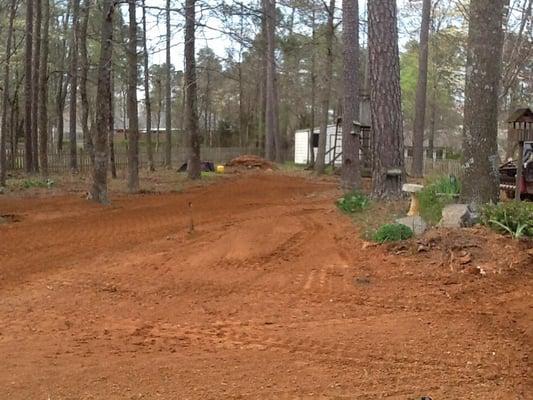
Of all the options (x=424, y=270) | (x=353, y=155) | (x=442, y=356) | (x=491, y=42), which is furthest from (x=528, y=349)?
(x=353, y=155)

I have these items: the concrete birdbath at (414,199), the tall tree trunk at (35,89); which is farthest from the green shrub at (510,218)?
the tall tree trunk at (35,89)

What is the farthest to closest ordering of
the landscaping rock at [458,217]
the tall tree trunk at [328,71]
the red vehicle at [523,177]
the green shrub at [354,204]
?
the tall tree trunk at [328,71], the red vehicle at [523,177], the green shrub at [354,204], the landscaping rock at [458,217]

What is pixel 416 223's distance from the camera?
756 cm

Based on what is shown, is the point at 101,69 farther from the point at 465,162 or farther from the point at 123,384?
the point at 123,384

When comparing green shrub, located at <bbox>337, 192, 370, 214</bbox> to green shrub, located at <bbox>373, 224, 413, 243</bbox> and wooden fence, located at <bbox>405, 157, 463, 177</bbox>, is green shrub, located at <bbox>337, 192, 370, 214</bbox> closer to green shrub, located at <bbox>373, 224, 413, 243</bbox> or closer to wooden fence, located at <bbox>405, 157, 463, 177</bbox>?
green shrub, located at <bbox>373, 224, 413, 243</bbox>

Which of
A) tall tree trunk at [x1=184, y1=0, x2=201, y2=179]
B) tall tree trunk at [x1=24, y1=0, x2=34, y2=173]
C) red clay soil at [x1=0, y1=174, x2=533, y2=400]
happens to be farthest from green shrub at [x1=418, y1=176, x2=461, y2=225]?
tall tree trunk at [x1=24, y1=0, x2=34, y2=173]

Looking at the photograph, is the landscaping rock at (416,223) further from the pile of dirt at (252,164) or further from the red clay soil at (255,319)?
the pile of dirt at (252,164)

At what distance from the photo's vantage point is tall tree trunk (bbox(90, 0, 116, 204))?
13.3m

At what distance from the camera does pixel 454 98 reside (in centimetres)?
4462

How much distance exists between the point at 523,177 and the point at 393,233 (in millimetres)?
5417

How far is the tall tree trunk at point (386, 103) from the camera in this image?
34.0ft

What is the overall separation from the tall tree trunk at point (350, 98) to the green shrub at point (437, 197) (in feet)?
20.0

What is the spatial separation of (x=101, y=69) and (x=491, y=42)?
28.6ft

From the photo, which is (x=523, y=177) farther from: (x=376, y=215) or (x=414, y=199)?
(x=376, y=215)
